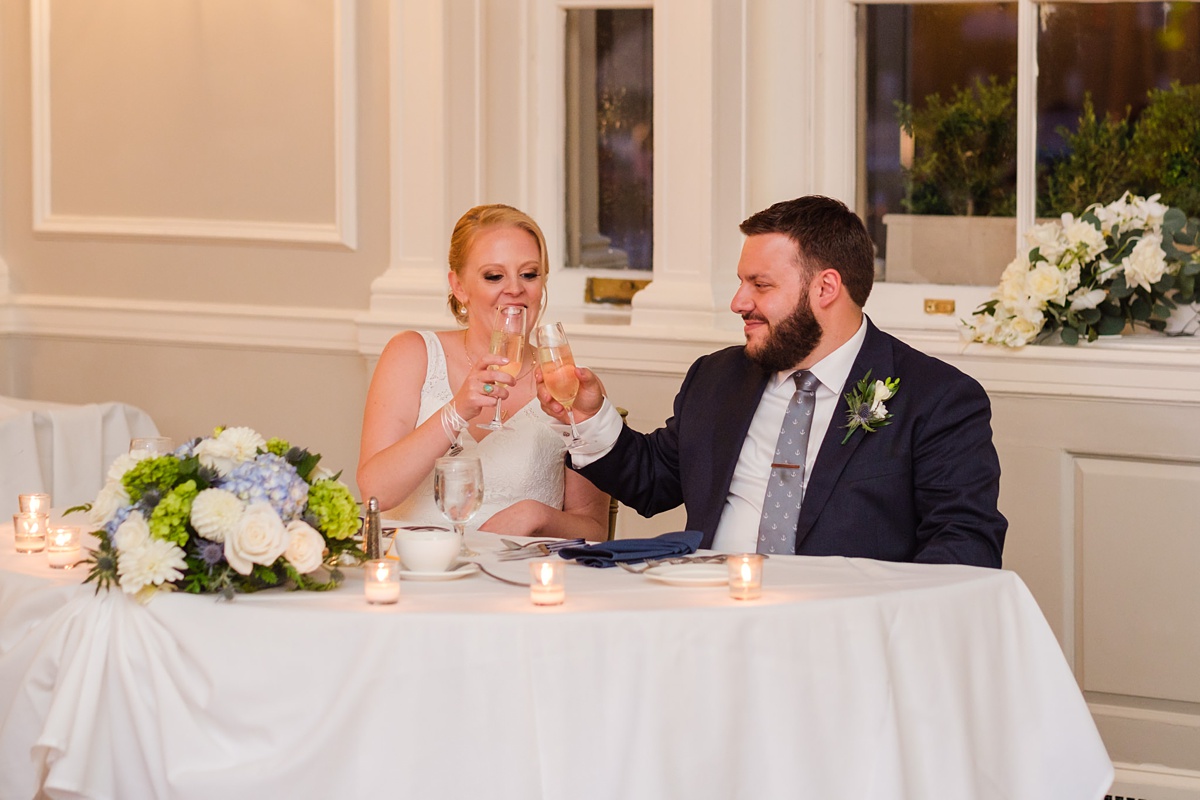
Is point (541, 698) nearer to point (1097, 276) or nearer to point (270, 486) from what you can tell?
point (270, 486)

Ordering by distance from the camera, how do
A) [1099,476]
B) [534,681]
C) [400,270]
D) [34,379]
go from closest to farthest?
[534,681]
[1099,476]
[400,270]
[34,379]

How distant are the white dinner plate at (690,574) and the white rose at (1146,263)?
178 centimetres

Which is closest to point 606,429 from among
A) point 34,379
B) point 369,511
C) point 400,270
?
point 369,511

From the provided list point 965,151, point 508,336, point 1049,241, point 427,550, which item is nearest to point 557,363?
point 508,336

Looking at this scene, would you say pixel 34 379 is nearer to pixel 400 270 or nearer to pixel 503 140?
pixel 400 270

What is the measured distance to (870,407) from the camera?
286 centimetres

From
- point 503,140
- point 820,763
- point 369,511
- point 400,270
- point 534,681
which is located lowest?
point 820,763

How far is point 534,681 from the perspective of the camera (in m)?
2.05

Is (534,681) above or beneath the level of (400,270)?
beneath

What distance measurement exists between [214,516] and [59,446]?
2777 mm

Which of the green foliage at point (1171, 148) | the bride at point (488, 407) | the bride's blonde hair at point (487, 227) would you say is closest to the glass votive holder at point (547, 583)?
the bride at point (488, 407)

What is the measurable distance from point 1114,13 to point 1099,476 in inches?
52.9

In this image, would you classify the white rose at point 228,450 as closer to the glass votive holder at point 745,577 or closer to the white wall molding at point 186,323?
the glass votive holder at point 745,577

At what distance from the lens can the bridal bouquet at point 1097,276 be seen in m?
3.67
